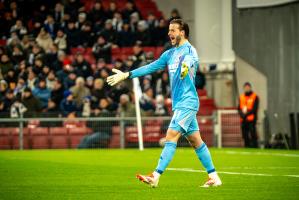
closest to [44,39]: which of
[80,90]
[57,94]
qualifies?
[57,94]

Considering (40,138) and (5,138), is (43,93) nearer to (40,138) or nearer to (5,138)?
(40,138)

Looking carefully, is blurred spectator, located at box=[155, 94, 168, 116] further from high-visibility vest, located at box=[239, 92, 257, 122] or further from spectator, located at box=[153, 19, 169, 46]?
spectator, located at box=[153, 19, 169, 46]

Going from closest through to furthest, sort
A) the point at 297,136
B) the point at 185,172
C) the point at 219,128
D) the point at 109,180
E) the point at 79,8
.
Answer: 1. the point at 109,180
2. the point at 185,172
3. the point at 297,136
4. the point at 219,128
5. the point at 79,8

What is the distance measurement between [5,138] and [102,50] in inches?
249

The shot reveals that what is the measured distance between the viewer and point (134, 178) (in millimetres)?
14734

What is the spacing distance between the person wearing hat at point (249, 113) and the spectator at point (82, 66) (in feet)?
19.4

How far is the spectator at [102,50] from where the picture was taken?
3253 cm

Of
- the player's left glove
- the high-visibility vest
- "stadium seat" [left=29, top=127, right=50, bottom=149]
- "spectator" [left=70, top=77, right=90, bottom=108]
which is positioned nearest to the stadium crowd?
"spectator" [left=70, top=77, right=90, bottom=108]

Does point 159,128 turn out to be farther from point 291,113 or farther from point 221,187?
point 221,187

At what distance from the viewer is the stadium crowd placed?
28.9 meters

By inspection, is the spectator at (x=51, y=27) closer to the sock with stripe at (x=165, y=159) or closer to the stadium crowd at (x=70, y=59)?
the stadium crowd at (x=70, y=59)

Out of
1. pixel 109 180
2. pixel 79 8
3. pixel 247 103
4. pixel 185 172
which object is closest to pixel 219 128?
pixel 247 103

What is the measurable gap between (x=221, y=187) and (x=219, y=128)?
1576 cm

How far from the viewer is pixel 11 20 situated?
36281 mm
